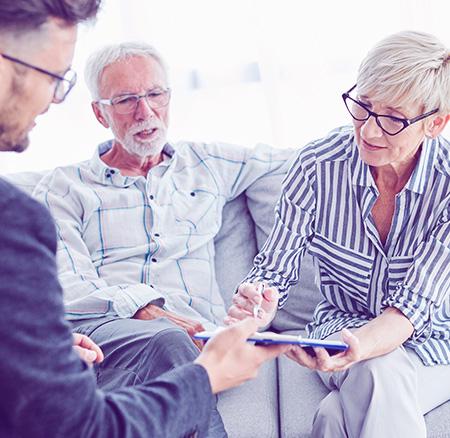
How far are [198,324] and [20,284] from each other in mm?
1065

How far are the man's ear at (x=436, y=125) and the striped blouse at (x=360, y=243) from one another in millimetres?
62

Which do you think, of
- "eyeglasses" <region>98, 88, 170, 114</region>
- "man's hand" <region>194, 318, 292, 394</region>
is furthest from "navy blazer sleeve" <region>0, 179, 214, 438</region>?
"eyeglasses" <region>98, 88, 170, 114</region>

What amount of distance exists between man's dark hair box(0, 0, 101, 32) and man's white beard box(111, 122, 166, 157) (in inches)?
44.7

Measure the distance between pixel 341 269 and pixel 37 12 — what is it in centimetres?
107

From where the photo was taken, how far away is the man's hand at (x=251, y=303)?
1447 millimetres

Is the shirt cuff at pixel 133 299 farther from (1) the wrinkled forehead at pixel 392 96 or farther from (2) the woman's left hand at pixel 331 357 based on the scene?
(1) the wrinkled forehead at pixel 392 96

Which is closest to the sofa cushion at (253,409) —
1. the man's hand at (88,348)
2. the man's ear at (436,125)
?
the man's hand at (88,348)

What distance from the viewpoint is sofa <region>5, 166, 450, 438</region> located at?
5.05 ft

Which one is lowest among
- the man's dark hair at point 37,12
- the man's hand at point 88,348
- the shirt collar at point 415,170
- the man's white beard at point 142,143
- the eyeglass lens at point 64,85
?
the man's hand at point 88,348

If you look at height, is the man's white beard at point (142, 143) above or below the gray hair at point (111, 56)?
below

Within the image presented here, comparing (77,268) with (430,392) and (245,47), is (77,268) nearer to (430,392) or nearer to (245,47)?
(430,392)

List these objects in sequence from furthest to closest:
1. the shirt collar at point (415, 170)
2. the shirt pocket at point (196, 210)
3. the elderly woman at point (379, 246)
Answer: the shirt pocket at point (196, 210) < the shirt collar at point (415, 170) < the elderly woman at point (379, 246)

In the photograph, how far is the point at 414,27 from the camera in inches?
97.3

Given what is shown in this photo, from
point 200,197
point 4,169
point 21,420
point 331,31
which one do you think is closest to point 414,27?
point 331,31
